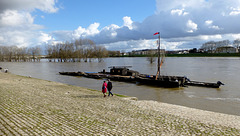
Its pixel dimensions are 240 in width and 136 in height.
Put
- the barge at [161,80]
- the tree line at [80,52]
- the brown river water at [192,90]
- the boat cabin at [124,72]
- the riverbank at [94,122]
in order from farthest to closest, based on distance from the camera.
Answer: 1. the tree line at [80,52]
2. the boat cabin at [124,72]
3. the barge at [161,80]
4. the brown river water at [192,90]
5. the riverbank at [94,122]

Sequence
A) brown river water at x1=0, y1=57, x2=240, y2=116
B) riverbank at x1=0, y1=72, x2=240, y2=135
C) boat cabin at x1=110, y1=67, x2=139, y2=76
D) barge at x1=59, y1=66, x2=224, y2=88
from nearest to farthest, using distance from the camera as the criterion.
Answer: riverbank at x1=0, y1=72, x2=240, y2=135, brown river water at x1=0, y1=57, x2=240, y2=116, barge at x1=59, y1=66, x2=224, y2=88, boat cabin at x1=110, y1=67, x2=139, y2=76

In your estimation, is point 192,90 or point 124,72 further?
point 124,72

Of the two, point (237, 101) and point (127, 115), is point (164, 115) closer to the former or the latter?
point (127, 115)

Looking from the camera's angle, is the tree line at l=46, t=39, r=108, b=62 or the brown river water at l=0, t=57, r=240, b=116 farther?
the tree line at l=46, t=39, r=108, b=62

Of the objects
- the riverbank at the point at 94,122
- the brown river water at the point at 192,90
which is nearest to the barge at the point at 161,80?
the brown river water at the point at 192,90

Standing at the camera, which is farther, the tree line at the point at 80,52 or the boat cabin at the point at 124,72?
the tree line at the point at 80,52

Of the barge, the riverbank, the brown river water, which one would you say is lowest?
the brown river water

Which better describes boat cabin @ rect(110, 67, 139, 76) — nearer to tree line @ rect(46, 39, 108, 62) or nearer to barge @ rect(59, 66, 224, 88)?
barge @ rect(59, 66, 224, 88)

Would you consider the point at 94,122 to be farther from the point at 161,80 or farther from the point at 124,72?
the point at 124,72

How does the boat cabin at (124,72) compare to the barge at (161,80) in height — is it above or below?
above

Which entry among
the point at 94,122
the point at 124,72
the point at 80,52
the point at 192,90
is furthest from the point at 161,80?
the point at 80,52

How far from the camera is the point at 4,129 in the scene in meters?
7.73

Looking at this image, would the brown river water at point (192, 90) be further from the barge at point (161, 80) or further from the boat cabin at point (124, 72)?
the boat cabin at point (124, 72)

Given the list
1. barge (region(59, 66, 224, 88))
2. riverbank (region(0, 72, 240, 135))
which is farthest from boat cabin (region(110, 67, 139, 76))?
riverbank (region(0, 72, 240, 135))
